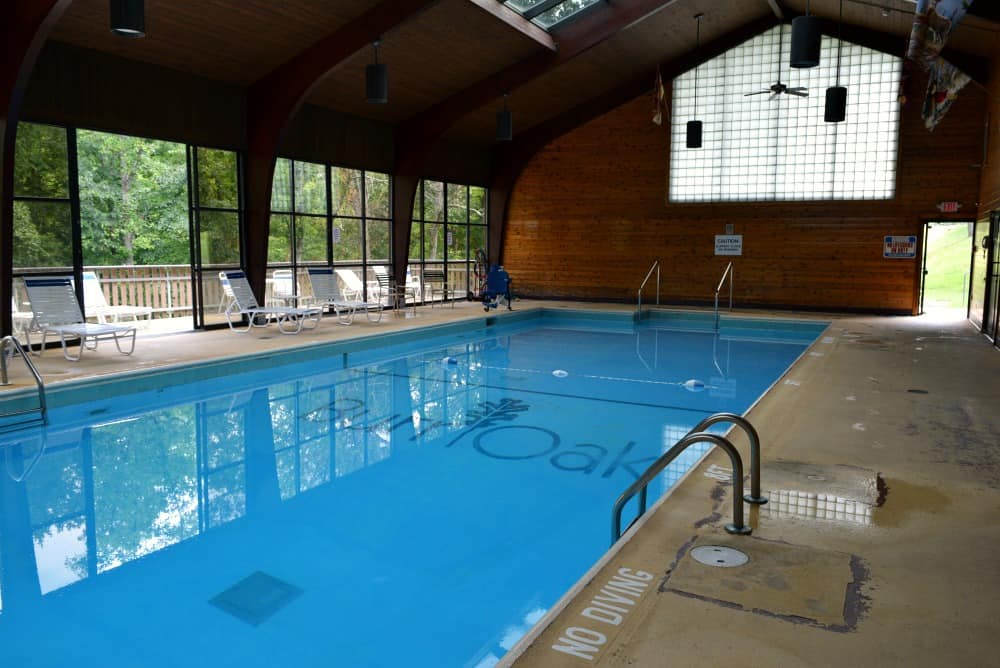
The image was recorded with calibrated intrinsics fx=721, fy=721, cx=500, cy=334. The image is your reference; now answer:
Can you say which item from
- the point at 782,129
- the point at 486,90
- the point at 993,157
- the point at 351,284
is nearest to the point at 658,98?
the point at 782,129

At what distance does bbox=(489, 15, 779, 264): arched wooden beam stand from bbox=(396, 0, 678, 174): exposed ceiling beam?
312 cm

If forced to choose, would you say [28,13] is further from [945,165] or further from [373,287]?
[945,165]

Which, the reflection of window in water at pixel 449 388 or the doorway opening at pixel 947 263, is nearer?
the reflection of window in water at pixel 449 388

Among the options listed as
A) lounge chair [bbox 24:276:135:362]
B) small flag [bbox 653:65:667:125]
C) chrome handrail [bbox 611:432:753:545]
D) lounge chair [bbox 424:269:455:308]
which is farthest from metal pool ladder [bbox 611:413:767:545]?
small flag [bbox 653:65:667:125]

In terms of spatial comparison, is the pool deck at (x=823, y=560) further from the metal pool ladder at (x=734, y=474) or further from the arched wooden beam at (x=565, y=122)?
the arched wooden beam at (x=565, y=122)

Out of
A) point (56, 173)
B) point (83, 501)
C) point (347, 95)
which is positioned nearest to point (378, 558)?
point (83, 501)

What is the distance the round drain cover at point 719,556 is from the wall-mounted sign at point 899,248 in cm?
1137

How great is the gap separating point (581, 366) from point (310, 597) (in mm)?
5856

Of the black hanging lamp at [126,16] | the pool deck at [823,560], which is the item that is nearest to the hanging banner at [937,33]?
the pool deck at [823,560]

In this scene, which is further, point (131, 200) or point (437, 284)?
point (131, 200)

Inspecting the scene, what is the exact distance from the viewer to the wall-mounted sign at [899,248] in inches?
475

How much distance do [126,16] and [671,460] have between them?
467 centimetres

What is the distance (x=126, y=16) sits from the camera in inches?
193

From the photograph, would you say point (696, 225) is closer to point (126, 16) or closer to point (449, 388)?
point (449, 388)
